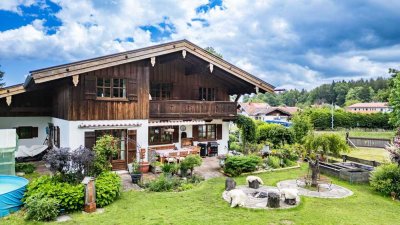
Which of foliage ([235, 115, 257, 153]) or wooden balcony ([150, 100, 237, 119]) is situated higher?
wooden balcony ([150, 100, 237, 119])

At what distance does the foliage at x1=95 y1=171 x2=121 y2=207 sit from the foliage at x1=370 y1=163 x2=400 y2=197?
11.2 meters

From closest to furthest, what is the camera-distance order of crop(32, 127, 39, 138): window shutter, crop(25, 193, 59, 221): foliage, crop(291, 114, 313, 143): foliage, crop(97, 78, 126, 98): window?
crop(25, 193, 59, 221): foliage
crop(97, 78, 126, 98): window
crop(32, 127, 39, 138): window shutter
crop(291, 114, 313, 143): foliage

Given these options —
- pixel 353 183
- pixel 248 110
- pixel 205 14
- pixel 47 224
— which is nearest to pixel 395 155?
pixel 353 183

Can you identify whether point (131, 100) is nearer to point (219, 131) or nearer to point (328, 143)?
point (219, 131)

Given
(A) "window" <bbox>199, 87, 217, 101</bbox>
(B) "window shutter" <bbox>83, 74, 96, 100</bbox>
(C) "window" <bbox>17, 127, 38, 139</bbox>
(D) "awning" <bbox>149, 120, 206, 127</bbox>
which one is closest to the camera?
(B) "window shutter" <bbox>83, 74, 96, 100</bbox>

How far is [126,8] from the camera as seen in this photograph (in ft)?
64.4

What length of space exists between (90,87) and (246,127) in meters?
11.0

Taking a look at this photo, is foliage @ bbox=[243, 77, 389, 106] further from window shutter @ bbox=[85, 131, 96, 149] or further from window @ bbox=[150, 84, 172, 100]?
window shutter @ bbox=[85, 131, 96, 149]

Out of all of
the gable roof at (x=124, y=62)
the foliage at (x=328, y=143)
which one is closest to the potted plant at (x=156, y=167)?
the gable roof at (x=124, y=62)

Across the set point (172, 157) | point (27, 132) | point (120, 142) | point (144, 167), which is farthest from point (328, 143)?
point (27, 132)

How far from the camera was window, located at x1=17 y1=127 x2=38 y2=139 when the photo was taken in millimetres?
19250

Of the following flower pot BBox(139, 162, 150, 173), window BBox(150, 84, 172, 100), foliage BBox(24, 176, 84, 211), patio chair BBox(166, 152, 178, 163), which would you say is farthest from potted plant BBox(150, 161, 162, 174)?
foliage BBox(24, 176, 84, 211)

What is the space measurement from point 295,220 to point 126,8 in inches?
656

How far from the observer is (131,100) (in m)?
16.4
